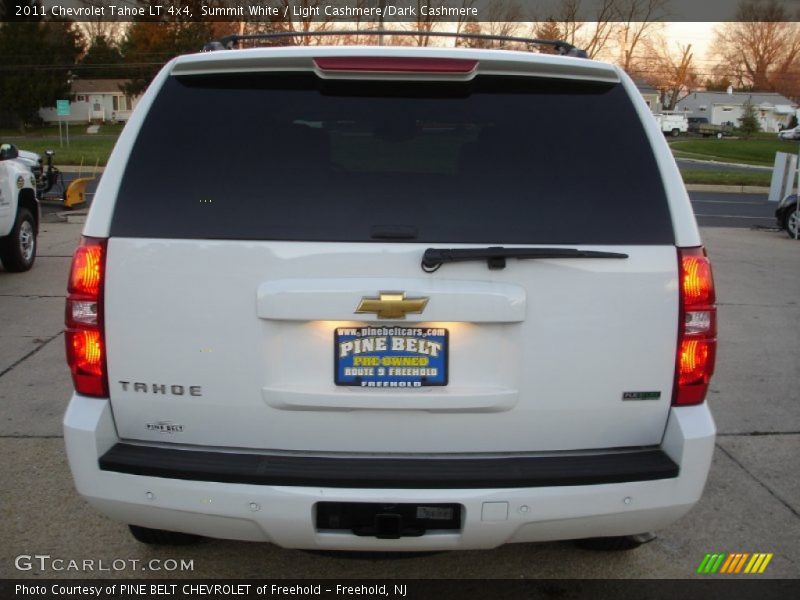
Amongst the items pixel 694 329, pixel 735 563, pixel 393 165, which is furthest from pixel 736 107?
pixel 393 165

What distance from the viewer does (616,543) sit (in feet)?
10.9

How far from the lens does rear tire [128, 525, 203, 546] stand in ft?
10.5

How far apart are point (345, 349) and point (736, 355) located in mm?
5096

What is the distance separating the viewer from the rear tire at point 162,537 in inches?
125

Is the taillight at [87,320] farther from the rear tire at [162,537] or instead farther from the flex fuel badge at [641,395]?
the flex fuel badge at [641,395]

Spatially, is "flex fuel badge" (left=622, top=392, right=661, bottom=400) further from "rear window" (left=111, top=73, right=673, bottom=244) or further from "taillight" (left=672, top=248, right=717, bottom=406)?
"rear window" (left=111, top=73, right=673, bottom=244)

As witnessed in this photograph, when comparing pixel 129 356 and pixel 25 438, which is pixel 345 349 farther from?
pixel 25 438

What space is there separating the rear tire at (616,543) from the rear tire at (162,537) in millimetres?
1661

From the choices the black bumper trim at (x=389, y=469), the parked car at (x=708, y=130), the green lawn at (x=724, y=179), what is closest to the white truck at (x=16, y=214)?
the black bumper trim at (x=389, y=469)

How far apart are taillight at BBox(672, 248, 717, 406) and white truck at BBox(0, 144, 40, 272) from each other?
7.81 metres

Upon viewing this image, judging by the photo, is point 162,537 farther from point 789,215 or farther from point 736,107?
point 736,107

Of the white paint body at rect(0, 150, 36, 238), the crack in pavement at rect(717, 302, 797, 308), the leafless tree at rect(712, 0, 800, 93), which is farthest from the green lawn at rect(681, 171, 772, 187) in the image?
the leafless tree at rect(712, 0, 800, 93)

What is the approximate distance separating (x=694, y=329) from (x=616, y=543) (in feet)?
4.03

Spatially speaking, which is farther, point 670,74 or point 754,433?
point 670,74
